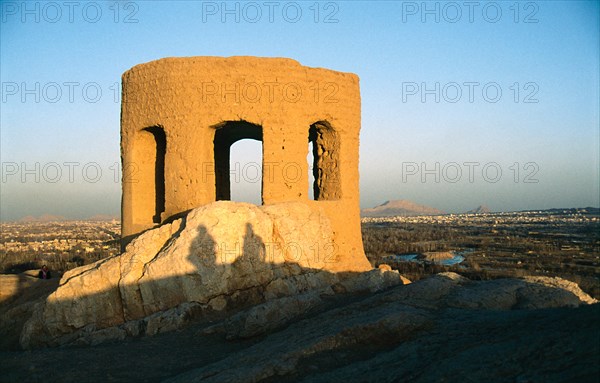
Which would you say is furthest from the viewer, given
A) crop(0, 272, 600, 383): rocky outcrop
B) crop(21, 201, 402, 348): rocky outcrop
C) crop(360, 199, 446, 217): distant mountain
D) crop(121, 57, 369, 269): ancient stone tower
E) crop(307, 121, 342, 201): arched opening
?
crop(360, 199, 446, 217): distant mountain

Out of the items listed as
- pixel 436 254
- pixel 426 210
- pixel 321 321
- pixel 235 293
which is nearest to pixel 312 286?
pixel 235 293

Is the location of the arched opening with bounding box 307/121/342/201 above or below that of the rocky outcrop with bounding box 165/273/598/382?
above

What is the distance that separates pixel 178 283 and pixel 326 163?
18.0 ft

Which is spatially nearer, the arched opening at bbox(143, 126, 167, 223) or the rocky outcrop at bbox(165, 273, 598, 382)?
the rocky outcrop at bbox(165, 273, 598, 382)

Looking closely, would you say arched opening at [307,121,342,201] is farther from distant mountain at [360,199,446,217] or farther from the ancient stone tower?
distant mountain at [360,199,446,217]

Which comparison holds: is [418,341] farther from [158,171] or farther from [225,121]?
[158,171]

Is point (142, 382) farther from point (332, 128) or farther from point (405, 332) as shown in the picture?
point (332, 128)

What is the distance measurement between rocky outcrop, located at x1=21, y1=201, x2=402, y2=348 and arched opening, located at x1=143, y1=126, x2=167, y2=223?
3.42 metres

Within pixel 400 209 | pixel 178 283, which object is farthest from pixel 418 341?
pixel 400 209

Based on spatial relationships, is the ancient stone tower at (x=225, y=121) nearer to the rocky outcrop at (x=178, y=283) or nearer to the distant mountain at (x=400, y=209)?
the rocky outcrop at (x=178, y=283)

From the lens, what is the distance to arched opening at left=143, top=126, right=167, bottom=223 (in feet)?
37.6

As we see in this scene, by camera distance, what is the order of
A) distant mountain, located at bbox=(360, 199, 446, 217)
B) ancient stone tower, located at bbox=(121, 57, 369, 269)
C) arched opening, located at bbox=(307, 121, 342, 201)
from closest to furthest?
1. ancient stone tower, located at bbox=(121, 57, 369, 269)
2. arched opening, located at bbox=(307, 121, 342, 201)
3. distant mountain, located at bbox=(360, 199, 446, 217)

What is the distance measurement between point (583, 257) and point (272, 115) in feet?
82.9

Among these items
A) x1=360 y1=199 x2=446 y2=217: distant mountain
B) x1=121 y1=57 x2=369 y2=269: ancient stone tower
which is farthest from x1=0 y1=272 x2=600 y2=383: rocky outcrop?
x1=360 y1=199 x2=446 y2=217: distant mountain
